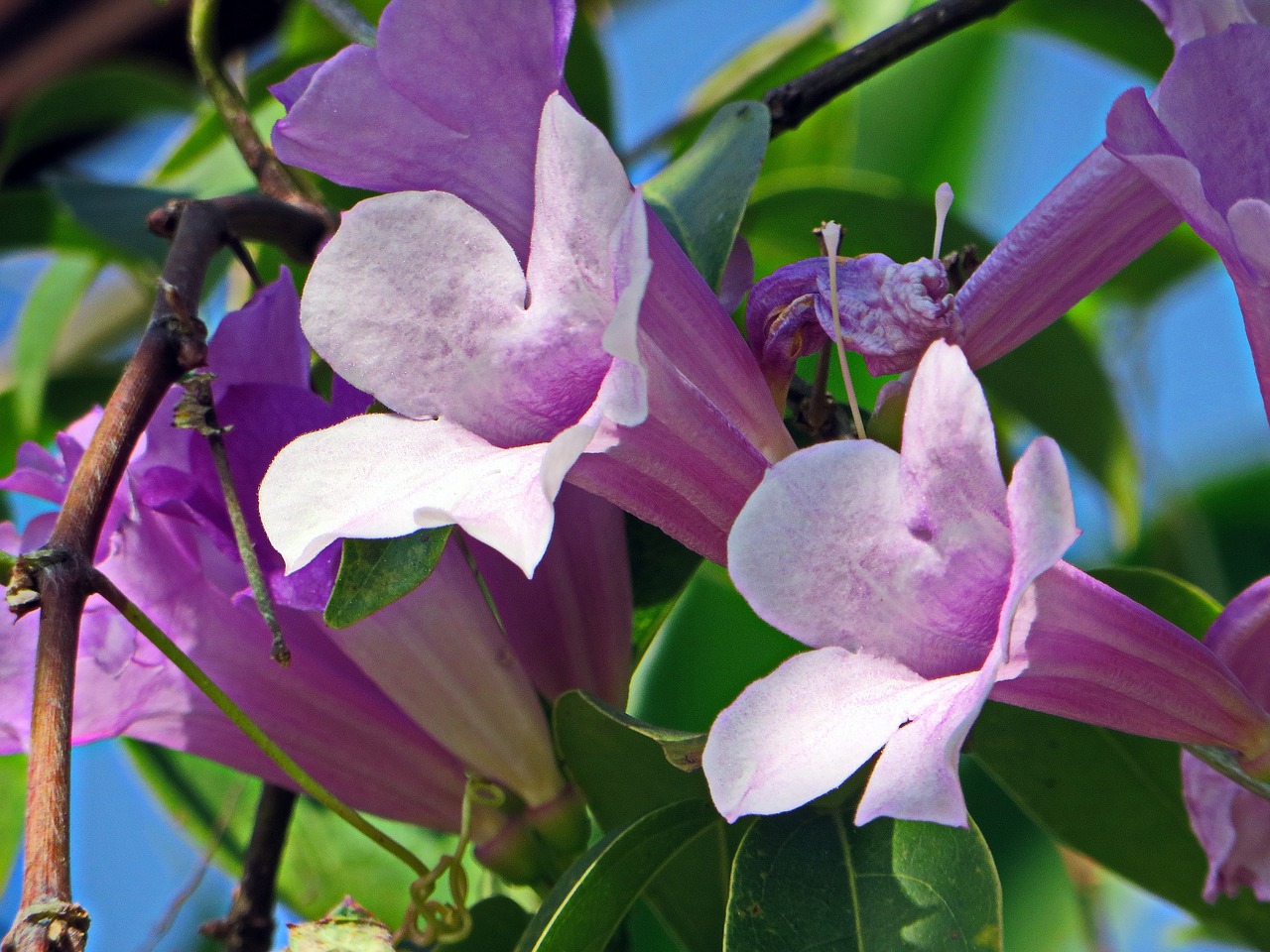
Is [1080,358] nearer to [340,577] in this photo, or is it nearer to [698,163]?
[698,163]

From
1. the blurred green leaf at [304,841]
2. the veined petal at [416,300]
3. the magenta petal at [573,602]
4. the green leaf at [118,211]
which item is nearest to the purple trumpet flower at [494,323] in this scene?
the veined petal at [416,300]

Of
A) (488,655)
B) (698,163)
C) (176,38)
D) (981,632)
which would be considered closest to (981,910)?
(981,632)

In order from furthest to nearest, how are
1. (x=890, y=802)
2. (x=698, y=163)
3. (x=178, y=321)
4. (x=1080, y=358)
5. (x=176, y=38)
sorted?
1. (x=176, y=38)
2. (x=1080, y=358)
3. (x=698, y=163)
4. (x=178, y=321)
5. (x=890, y=802)

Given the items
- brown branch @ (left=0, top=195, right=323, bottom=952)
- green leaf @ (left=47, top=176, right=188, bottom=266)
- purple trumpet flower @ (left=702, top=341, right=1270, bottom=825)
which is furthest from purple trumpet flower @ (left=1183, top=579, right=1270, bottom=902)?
green leaf @ (left=47, top=176, right=188, bottom=266)

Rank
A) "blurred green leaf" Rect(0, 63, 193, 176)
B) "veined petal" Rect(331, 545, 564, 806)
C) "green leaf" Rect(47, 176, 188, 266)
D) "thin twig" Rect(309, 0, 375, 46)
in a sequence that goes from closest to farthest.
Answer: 1. "veined petal" Rect(331, 545, 564, 806)
2. "thin twig" Rect(309, 0, 375, 46)
3. "green leaf" Rect(47, 176, 188, 266)
4. "blurred green leaf" Rect(0, 63, 193, 176)

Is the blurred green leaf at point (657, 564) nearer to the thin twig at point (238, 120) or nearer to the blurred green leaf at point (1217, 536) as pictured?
the thin twig at point (238, 120)

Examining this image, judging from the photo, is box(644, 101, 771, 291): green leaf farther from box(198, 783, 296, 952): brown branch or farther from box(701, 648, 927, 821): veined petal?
box(198, 783, 296, 952): brown branch
